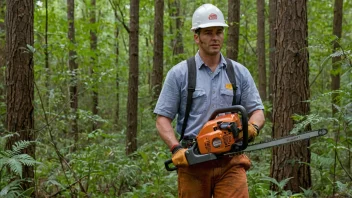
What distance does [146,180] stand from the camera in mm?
7789

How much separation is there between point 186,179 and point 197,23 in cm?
155

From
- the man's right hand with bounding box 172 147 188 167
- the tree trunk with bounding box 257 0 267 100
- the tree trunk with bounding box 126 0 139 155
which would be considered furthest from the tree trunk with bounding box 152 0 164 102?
the man's right hand with bounding box 172 147 188 167

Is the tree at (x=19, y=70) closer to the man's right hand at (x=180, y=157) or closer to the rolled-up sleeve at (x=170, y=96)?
the rolled-up sleeve at (x=170, y=96)

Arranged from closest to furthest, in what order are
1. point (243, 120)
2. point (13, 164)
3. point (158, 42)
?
point (243, 120) → point (13, 164) → point (158, 42)

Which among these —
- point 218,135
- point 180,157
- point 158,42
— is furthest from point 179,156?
point 158,42

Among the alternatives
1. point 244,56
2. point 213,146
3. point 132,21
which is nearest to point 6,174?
point 213,146

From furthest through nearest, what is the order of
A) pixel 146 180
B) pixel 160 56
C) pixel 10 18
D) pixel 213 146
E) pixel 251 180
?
pixel 160 56
pixel 146 180
pixel 251 180
pixel 10 18
pixel 213 146

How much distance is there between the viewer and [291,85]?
5.86 m

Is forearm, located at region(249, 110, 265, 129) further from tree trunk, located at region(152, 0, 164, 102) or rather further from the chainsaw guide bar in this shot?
tree trunk, located at region(152, 0, 164, 102)

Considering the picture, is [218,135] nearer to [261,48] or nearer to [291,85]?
[291,85]

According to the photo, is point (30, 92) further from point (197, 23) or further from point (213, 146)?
point (213, 146)

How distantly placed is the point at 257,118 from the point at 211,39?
90cm

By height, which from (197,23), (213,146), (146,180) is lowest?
(146,180)

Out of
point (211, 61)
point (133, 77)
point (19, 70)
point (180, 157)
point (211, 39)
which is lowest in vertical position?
point (180, 157)
